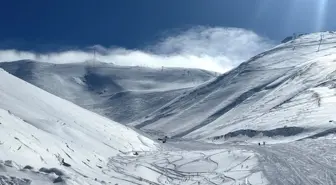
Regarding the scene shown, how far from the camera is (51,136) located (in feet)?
111

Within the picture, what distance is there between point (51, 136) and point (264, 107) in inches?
3429

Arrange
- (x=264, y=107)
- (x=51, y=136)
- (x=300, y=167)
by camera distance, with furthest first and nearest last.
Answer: (x=264, y=107)
(x=300, y=167)
(x=51, y=136)

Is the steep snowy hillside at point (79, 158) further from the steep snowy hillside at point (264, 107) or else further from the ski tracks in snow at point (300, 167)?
the steep snowy hillside at point (264, 107)

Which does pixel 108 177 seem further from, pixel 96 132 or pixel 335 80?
pixel 335 80

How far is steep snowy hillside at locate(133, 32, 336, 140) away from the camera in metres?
78.4

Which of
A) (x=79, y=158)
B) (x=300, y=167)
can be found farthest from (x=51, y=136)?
(x=300, y=167)

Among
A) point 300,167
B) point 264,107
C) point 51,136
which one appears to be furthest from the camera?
point 264,107

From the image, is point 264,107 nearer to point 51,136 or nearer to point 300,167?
point 300,167

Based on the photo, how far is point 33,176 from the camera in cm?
2122

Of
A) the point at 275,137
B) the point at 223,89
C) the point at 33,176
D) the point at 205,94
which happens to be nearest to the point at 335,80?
the point at 275,137

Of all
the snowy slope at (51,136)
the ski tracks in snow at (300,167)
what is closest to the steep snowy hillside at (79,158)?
the snowy slope at (51,136)

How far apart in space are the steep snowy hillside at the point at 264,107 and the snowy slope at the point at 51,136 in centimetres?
3067

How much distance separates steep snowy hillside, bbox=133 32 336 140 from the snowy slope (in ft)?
101

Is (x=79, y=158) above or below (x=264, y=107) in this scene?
below
